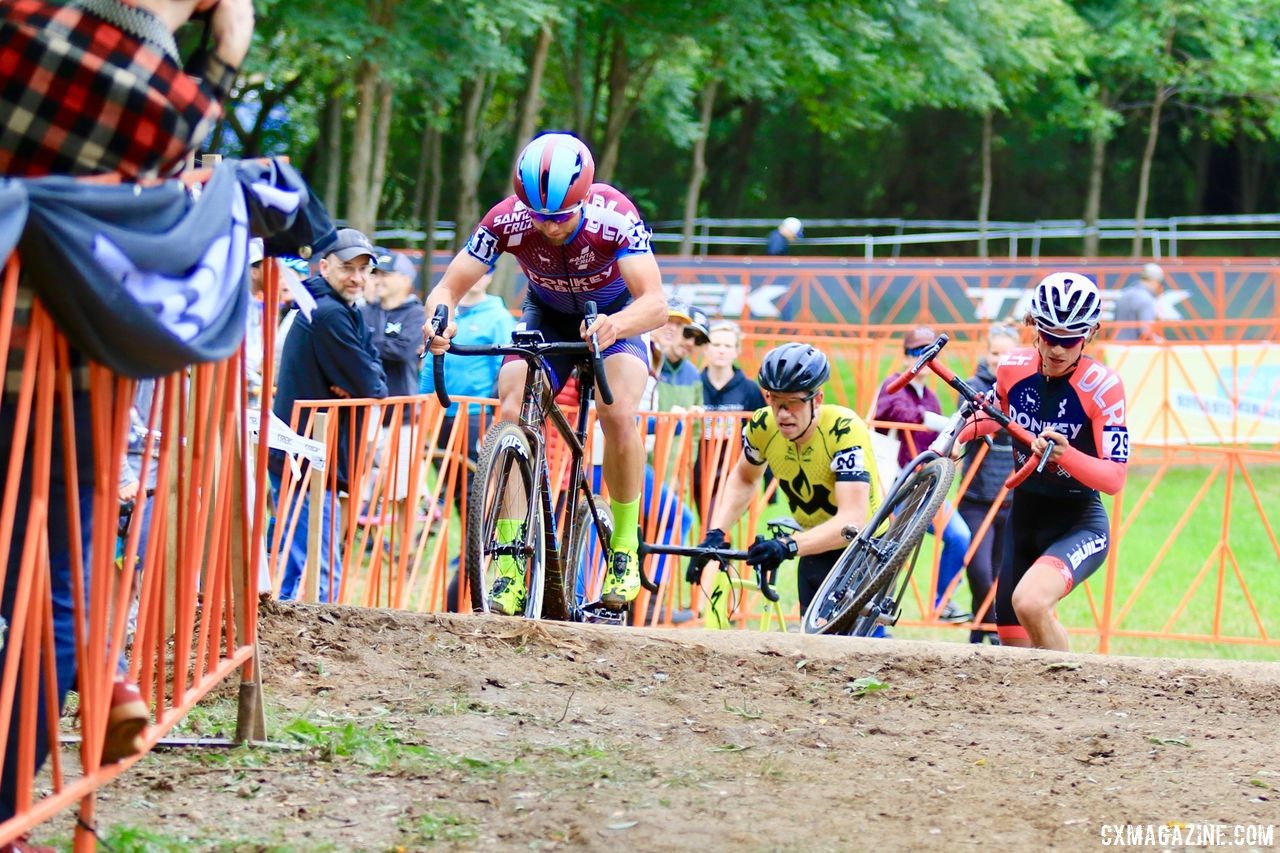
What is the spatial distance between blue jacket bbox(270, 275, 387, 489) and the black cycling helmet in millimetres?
2337

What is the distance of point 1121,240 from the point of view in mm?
38469

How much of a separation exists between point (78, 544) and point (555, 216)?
12.1 feet

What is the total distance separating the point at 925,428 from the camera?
10.3m

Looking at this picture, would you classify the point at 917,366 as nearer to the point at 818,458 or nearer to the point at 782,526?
the point at 818,458

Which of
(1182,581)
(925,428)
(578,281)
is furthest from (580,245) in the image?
(1182,581)

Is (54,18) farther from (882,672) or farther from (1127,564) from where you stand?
(1127,564)

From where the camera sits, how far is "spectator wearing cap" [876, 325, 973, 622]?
10.2 meters

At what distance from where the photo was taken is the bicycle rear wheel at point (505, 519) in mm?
6352

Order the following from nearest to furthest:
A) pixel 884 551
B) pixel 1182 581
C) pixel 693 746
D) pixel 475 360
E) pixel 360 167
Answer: pixel 693 746
pixel 884 551
pixel 475 360
pixel 1182 581
pixel 360 167

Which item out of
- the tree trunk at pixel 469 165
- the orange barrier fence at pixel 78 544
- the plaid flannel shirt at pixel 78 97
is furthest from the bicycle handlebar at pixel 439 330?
the tree trunk at pixel 469 165

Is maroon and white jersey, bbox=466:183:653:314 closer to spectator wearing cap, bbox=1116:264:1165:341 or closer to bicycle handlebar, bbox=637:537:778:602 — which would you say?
bicycle handlebar, bbox=637:537:778:602

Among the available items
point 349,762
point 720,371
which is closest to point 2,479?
point 349,762

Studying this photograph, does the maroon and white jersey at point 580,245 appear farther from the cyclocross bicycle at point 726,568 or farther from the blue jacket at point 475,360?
the blue jacket at point 475,360

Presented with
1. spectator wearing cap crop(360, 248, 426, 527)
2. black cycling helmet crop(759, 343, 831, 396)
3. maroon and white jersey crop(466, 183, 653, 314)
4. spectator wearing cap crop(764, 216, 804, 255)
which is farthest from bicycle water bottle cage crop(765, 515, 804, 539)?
spectator wearing cap crop(764, 216, 804, 255)
